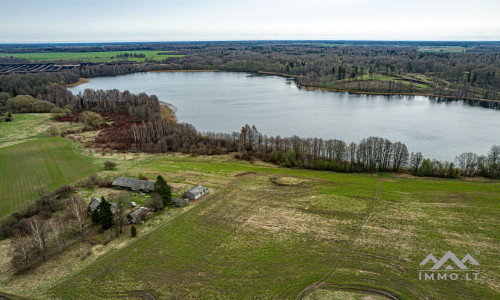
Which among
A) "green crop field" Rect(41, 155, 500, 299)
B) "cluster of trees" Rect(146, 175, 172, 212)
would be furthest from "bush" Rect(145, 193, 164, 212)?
"green crop field" Rect(41, 155, 500, 299)

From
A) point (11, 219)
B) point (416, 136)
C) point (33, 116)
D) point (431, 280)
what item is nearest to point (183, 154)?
point (11, 219)

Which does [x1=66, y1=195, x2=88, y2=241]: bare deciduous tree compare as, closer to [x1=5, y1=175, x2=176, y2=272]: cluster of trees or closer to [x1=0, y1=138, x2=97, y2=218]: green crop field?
[x1=5, y1=175, x2=176, y2=272]: cluster of trees

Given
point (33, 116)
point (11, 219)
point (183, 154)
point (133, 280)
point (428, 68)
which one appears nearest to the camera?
point (133, 280)

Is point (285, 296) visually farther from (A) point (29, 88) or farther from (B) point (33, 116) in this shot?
(A) point (29, 88)

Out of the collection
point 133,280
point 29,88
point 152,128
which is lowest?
point 133,280

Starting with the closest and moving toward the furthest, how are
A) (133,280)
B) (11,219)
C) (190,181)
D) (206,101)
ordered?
1. (133,280)
2. (11,219)
3. (190,181)
4. (206,101)

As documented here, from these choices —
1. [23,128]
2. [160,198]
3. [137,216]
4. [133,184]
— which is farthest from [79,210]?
[23,128]
